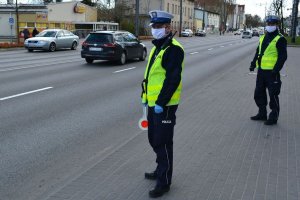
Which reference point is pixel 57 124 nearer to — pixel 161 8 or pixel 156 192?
pixel 156 192

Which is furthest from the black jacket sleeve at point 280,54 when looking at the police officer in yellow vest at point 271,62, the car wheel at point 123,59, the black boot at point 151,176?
the car wheel at point 123,59

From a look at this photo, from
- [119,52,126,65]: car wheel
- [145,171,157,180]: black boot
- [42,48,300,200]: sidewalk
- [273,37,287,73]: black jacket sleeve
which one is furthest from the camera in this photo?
[119,52,126,65]: car wheel

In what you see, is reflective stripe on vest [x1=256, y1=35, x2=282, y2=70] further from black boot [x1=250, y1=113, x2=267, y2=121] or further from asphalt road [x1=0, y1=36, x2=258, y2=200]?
asphalt road [x1=0, y1=36, x2=258, y2=200]

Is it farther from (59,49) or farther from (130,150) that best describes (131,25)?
(130,150)

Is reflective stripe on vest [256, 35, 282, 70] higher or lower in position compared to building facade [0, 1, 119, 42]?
lower

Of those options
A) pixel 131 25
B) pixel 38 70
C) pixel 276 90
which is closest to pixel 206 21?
pixel 131 25

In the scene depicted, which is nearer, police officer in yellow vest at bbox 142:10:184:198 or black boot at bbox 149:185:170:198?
police officer in yellow vest at bbox 142:10:184:198

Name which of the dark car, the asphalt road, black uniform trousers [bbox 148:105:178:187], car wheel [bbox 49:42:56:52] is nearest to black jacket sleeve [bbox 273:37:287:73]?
the asphalt road

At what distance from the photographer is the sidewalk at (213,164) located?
14.8ft

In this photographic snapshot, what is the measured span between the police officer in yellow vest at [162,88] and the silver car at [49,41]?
24.9 m

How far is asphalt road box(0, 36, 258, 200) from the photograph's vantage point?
5.08m

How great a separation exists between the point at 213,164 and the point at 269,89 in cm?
274

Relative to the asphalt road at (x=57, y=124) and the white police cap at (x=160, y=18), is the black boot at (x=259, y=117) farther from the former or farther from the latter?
the white police cap at (x=160, y=18)

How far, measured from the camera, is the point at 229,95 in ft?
36.8
